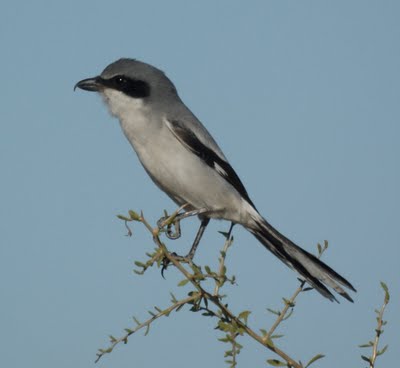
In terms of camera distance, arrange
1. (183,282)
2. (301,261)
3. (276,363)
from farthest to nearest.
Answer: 1. (301,261)
2. (183,282)
3. (276,363)

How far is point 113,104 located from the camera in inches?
217

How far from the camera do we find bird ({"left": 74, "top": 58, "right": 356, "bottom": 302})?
5121 mm

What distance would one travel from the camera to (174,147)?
16.9 feet

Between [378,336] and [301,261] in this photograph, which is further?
[301,261]

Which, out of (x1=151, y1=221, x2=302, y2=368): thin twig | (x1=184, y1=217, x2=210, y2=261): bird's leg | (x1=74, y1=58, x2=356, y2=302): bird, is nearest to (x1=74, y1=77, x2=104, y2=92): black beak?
(x1=74, y1=58, x2=356, y2=302): bird

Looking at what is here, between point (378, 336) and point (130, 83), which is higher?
point (130, 83)

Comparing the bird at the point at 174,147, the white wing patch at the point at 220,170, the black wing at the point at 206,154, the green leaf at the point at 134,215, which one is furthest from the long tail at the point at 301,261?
the green leaf at the point at 134,215

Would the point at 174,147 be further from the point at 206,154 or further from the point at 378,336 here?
the point at 378,336

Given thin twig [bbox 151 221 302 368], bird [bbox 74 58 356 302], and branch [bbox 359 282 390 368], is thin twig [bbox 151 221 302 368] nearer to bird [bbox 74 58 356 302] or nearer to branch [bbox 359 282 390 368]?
branch [bbox 359 282 390 368]

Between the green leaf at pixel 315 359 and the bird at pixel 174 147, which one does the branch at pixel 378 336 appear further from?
the bird at pixel 174 147

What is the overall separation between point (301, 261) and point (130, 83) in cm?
207

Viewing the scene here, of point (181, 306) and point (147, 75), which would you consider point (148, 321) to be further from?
point (147, 75)

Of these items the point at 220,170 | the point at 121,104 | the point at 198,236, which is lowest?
the point at 198,236

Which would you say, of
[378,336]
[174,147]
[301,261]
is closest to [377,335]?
[378,336]
